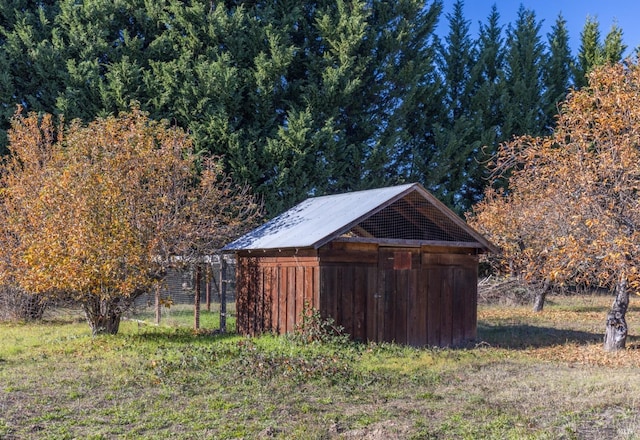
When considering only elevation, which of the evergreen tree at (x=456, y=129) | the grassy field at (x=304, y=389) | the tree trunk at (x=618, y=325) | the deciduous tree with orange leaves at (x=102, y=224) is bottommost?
the grassy field at (x=304, y=389)

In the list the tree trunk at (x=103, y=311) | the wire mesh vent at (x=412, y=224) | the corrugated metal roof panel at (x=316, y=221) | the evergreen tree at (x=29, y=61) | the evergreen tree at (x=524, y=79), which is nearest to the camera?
the corrugated metal roof panel at (x=316, y=221)

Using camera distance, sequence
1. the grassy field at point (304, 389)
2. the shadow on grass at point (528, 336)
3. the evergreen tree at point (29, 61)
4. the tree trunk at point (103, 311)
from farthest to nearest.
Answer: the evergreen tree at point (29, 61)
the shadow on grass at point (528, 336)
the tree trunk at point (103, 311)
the grassy field at point (304, 389)

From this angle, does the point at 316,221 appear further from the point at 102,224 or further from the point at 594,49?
the point at 594,49

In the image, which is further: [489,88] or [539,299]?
[489,88]

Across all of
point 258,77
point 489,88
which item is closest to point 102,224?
point 258,77

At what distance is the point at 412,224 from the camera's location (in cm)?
1451

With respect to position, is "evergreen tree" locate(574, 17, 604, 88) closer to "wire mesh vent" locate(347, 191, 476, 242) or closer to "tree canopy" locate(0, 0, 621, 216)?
"tree canopy" locate(0, 0, 621, 216)

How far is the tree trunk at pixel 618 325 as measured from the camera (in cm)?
1336

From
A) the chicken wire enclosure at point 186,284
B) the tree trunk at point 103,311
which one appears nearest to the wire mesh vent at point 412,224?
the chicken wire enclosure at point 186,284

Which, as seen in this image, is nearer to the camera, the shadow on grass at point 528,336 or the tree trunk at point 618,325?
the tree trunk at point 618,325

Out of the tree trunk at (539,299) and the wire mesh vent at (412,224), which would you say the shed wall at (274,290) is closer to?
the wire mesh vent at (412,224)

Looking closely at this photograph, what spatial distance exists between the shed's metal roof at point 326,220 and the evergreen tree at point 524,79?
59.2 feet

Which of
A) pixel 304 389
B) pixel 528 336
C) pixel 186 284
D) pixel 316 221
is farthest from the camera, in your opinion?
pixel 186 284

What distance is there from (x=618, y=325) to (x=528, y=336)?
10.1 ft
